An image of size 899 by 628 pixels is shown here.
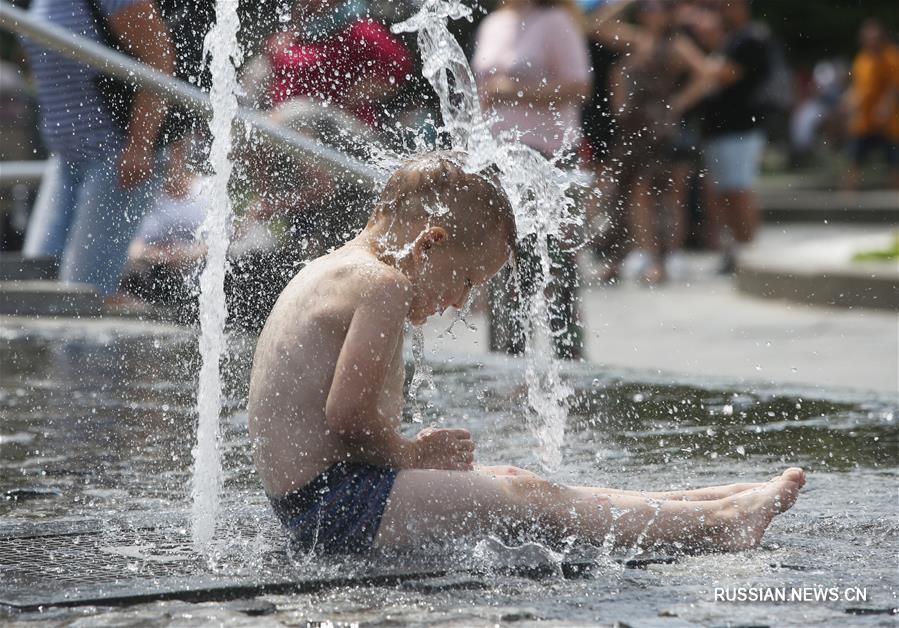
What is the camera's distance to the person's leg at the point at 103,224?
6.38 meters

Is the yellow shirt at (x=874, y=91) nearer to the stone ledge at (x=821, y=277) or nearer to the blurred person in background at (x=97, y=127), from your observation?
the stone ledge at (x=821, y=277)

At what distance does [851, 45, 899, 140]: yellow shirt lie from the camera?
19.9m

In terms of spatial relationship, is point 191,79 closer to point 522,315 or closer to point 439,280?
point 522,315

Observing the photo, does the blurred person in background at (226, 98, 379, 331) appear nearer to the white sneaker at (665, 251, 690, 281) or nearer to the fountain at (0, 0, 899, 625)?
the fountain at (0, 0, 899, 625)

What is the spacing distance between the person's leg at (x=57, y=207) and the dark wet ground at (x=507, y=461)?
44cm

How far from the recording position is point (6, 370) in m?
6.59

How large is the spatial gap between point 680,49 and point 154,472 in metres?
9.17

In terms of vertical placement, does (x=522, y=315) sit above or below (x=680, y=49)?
below

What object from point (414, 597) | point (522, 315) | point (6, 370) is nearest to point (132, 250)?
point (6, 370)

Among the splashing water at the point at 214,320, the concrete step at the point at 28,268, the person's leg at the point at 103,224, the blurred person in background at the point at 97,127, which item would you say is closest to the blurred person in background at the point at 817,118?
the concrete step at the point at 28,268

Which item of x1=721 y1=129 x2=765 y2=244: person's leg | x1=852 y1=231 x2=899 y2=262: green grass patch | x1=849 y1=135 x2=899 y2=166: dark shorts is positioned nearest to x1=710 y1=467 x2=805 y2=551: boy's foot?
x1=852 y1=231 x2=899 y2=262: green grass patch

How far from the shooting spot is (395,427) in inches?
145

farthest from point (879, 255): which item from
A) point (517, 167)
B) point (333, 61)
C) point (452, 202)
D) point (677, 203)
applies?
point (452, 202)

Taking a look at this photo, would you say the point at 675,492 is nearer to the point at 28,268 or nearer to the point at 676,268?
the point at 28,268
